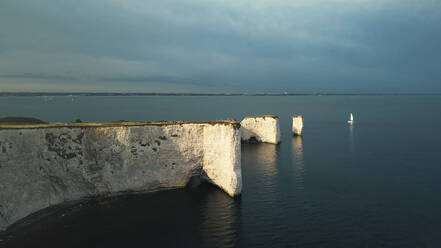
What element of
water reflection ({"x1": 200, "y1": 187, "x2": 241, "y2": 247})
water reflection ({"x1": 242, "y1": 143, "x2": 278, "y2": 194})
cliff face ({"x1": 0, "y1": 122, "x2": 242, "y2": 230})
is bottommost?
water reflection ({"x1": 200, "y1": 187, "x2": 241, "y2": 247})

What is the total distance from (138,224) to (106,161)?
9.28m

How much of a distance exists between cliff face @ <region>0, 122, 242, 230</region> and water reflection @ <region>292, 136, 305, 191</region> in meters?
9.84

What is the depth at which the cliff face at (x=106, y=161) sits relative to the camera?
24.5m

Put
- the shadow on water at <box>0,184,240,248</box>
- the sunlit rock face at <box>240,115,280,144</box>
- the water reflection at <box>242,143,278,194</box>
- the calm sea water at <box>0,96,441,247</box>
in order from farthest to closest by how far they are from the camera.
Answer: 1. the sunlit rock face at <box>240,115,280,144</box>
2. the water reflection at <box>242,143,278,194</box>
3. the calm sea water at <box>0,96,441,247</box>
4. the shadow on water at <box>0,184,240,248</box>

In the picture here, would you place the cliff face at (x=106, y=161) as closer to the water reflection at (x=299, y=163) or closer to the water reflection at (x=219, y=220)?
the water reflection at (x=219, y=220)

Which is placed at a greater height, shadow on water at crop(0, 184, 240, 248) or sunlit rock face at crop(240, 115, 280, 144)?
sunlit rock face at crop(240, 115, 280, 144)

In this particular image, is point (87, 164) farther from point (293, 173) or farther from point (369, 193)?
point (369, 193)

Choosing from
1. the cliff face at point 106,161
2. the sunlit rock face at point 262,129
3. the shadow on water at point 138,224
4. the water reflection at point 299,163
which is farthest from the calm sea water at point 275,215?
the sunlit rock face at point 262,129

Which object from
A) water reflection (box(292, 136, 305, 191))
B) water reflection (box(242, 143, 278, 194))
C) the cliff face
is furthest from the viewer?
water reflection (box(242, 143, 278, 194))

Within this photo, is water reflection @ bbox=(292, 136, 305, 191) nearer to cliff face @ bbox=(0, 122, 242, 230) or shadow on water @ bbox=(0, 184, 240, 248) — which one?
cliff face @ bbox=(0, 122, 242, 230)

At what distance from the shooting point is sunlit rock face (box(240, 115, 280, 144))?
66.9 m

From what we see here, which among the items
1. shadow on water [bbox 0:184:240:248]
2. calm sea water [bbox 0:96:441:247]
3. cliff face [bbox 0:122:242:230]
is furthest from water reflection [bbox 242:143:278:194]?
shadow on water [bbox 0:184:240:248]

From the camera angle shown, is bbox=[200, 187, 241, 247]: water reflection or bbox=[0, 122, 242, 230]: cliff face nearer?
bbox=[200, 187, 241, 247]: water reflection

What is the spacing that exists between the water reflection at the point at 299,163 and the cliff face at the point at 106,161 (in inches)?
388
